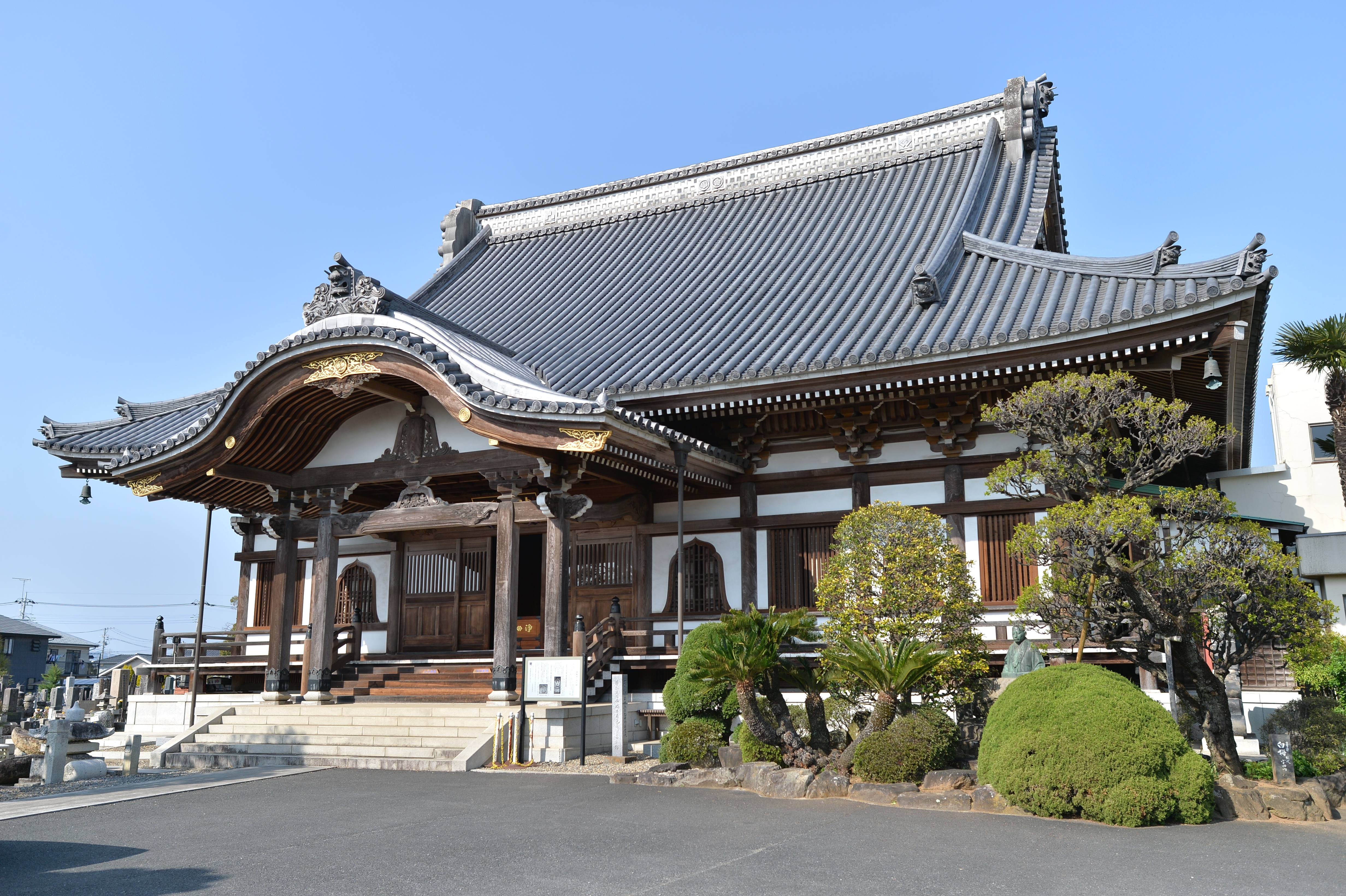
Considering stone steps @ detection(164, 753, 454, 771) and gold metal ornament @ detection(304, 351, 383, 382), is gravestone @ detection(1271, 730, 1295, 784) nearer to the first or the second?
stone steps @ detection(164, 753, 454, 771)

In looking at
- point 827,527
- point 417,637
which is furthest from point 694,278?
point 417,637

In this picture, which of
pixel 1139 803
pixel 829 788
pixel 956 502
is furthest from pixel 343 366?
pixel 1139 803

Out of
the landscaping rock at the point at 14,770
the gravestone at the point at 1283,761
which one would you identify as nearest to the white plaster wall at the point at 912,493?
the gravestone at the point at 1283,761

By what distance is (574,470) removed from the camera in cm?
1289

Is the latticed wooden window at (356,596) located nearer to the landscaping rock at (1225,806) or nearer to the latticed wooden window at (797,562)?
the latticed wooden window at (797,562)

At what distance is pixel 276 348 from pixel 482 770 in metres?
6.21

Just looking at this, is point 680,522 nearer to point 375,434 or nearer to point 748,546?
point 748,546

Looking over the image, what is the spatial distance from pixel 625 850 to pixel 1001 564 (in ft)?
27.0

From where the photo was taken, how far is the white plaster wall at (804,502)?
1445 cm

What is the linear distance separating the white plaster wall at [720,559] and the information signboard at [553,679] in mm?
3252

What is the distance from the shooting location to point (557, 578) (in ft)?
42.3

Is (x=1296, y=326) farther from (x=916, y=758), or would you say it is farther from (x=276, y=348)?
(x=276, y=348)

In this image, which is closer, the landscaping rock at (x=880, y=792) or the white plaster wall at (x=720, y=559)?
the landscaping rock at (x=880, y=792)

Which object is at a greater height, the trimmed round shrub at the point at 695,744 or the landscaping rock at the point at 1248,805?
the trimmed round shrub at the point at 695,744
